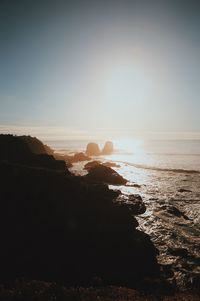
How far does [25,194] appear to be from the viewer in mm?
23109

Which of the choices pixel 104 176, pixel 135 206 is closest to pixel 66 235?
pixel 135 206

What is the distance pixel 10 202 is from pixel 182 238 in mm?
18353

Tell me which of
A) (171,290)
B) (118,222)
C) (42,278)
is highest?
(118,222)

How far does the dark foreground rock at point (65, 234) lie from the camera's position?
18891 millimetres

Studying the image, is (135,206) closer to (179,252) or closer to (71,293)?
(179,252)

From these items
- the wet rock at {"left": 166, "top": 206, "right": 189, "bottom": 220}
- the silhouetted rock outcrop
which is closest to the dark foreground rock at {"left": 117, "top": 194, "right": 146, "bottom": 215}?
the wet rock at {"left": 166, "top": 206, "right": 189, "bottom": 220}

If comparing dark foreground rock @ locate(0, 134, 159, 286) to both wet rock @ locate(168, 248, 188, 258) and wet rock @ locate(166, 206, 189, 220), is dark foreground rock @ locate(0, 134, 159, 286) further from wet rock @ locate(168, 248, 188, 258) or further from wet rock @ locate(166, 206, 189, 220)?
wet rock @ locate(166, 206, 189, 220)

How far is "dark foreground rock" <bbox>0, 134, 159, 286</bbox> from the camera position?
1889cm

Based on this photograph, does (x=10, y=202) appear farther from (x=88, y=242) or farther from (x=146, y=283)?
(x=146, y=283)

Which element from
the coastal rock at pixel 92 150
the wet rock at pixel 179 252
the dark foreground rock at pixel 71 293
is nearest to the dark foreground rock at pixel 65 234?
the dark foreground rock at pixel 71 293

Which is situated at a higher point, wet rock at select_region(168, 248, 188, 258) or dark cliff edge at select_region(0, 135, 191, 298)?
dark cliff edge at select_region(0, 135, 191, 298)

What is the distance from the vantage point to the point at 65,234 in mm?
21750

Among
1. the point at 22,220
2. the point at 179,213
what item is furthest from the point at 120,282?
the point at 179,213

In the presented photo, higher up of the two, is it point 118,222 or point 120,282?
point 118,222
